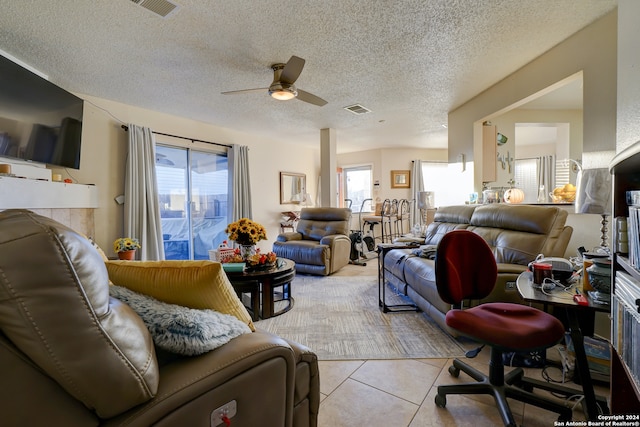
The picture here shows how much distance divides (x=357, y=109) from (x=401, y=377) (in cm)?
353

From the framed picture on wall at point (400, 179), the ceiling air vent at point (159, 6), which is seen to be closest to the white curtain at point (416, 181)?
the framed picture on wall at point (400, 179)

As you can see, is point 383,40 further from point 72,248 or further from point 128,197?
point 128,197

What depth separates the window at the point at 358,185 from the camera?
7250 mm

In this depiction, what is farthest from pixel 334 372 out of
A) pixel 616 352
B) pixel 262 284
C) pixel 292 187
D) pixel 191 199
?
pixel 292 187

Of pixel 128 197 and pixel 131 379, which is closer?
pixel 131 379

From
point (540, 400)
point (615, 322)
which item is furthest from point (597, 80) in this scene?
point (540, 400)

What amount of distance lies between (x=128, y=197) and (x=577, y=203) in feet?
15.1

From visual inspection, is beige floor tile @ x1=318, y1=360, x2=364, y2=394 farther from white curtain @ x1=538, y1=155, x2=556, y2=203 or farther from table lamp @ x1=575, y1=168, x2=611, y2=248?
white curtain @ x1=538, y1=155, x2=556, y2=203

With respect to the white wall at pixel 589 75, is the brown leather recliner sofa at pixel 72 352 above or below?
below

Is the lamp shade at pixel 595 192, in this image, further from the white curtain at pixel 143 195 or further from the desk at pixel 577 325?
A: the white curtain at pixel 143 195

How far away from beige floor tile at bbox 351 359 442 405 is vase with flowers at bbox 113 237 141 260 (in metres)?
3.00

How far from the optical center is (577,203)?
1706mm

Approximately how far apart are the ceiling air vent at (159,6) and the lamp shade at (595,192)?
9.48 feet

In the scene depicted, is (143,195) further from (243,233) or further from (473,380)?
(473,380)
